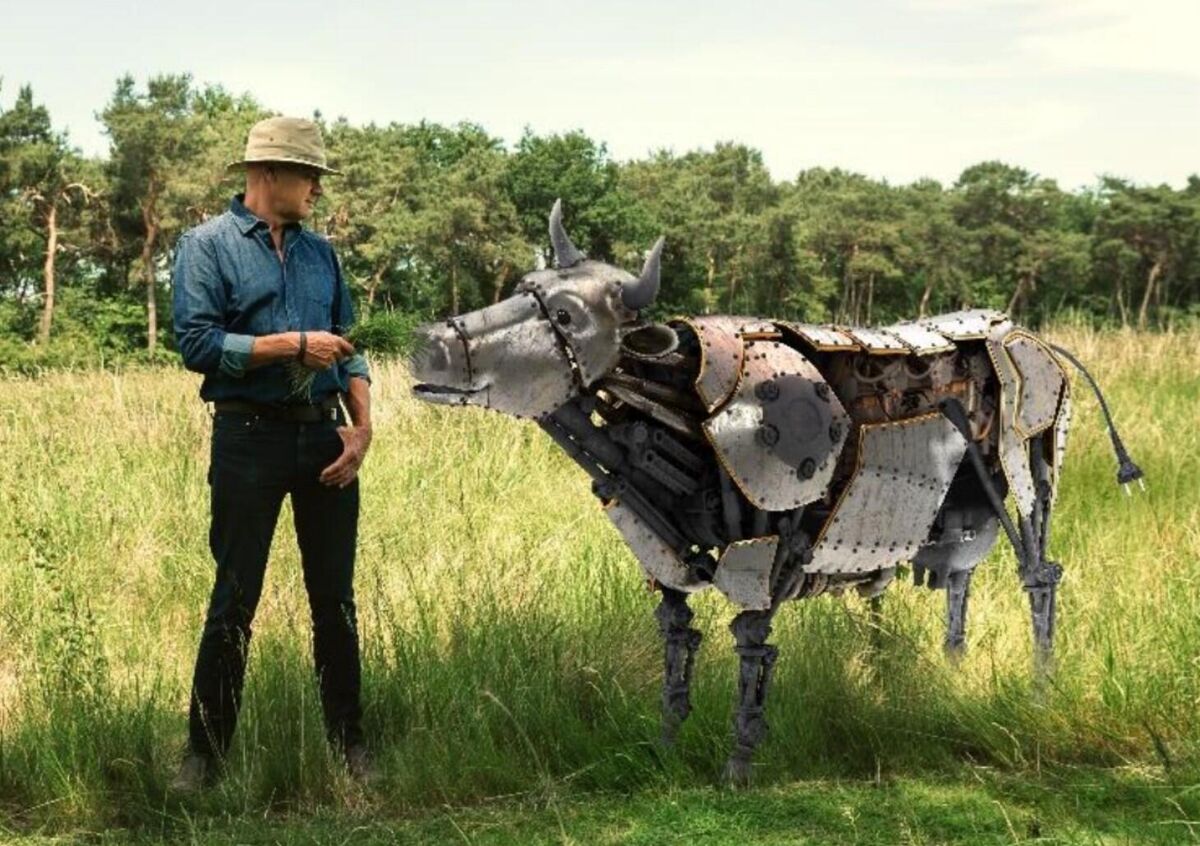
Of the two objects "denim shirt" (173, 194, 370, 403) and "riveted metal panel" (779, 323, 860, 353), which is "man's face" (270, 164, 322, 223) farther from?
"riveted metal panel" (779, 323, 860, 353)

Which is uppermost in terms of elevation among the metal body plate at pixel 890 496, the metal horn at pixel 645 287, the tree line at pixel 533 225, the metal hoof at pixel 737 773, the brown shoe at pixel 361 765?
the tree line at pixel 533 225

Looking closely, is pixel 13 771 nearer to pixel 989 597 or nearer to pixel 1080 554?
pixel 989 597

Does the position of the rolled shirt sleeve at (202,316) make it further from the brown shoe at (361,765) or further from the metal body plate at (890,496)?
the metal body plate at (890,496)

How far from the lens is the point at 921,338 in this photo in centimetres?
419

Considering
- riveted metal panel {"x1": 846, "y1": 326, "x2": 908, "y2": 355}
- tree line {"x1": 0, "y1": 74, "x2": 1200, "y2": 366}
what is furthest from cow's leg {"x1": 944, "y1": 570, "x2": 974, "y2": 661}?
tree line {"x1": 0, "y1": 74, "x2": 1200, "y2": 366}

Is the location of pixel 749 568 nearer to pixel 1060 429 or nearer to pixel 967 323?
pixel 967 323

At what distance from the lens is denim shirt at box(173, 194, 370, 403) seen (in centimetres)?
379

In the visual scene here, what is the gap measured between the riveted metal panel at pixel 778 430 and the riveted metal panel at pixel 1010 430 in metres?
0.99

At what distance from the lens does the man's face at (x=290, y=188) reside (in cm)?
401

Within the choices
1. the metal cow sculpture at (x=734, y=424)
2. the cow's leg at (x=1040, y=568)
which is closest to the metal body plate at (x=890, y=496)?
the metal cow sculpture at (x=734, y=424)

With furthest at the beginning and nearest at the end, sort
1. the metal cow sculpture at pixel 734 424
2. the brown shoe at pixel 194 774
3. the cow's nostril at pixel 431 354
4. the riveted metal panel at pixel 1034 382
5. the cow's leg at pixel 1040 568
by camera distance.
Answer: the cow's leg at pixel 1040 568, the riveted metal panel at pixel 1034 382, the brown shoe at pixel 194 774, the metal cow sculpture at pixel 734 424, the cow's nostril at pixel 431 354

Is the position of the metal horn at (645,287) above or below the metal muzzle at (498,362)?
above

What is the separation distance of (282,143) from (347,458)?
40.7 inches

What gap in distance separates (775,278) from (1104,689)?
48.8 meters
